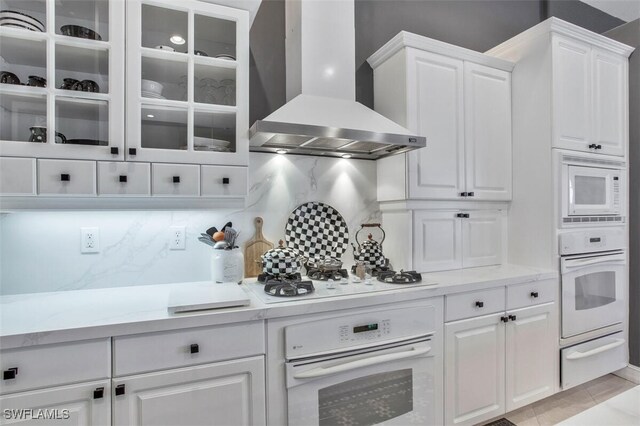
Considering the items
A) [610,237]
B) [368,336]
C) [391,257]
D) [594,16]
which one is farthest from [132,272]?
[594,16]

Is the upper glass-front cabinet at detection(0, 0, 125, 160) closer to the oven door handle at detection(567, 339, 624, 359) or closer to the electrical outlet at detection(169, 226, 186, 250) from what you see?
the electrical outlet at detection(169, 226, 186, 250)

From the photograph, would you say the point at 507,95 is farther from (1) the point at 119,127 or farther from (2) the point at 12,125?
(2) the point at 12,125

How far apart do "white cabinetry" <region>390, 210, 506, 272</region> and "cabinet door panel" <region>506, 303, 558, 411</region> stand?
446 millimetres

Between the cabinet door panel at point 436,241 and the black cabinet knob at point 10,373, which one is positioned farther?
the cabinet door panel at point 436,241

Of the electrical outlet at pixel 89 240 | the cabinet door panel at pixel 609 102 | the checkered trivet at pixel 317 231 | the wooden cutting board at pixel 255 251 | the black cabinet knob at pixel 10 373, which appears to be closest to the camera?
the black cabinet knob at pixel 10 373

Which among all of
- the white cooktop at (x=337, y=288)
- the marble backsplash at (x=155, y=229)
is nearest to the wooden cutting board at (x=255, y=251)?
the marble backsplash at (x=155, y=229)

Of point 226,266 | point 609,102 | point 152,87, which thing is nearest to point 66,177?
point 152,87

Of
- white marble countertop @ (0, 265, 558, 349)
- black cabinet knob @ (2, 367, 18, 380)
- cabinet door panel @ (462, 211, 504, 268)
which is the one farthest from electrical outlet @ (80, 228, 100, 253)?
cabinet door panel @ (462, 211, 504, 268)

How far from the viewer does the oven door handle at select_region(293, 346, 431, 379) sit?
140cm

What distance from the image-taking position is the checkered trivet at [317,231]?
2.09m

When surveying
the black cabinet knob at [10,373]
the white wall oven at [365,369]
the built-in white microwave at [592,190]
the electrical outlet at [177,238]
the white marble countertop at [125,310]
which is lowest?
the white wall oven at [365,369]

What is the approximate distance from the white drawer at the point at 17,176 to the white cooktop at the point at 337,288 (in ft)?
3.33

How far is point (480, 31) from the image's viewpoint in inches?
108

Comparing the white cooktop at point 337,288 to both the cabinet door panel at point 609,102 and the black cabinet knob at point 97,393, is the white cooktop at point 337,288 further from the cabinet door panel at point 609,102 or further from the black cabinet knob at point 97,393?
the cabinet door panel at point 609,102
